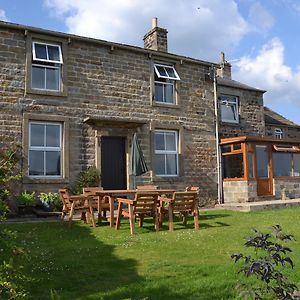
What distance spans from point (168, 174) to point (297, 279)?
33.6 feet

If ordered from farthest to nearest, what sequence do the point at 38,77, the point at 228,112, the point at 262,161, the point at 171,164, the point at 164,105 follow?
the point at 228,112 < the point at 262,161 < the point at 171,164 < the point at 164,105 < the point at 38,77

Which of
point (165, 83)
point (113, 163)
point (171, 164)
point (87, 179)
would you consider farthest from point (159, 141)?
point (87, 179)

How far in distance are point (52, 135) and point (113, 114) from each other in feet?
7.63

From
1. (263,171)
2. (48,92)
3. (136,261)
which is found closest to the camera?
(136,261)

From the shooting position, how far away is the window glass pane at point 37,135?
12.4 m

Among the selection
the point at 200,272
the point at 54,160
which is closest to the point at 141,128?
the point at 54,160

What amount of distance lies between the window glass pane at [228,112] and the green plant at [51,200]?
341 inches

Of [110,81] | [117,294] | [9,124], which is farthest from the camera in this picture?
[110,81]

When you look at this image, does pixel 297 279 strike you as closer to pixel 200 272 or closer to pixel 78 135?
pixel 200 272

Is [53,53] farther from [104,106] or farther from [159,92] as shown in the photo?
[159,92]

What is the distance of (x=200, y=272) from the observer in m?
5.12

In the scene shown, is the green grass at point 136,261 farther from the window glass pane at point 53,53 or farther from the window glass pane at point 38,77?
the window glass pane at point 53,53

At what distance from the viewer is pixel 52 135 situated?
12.7 m

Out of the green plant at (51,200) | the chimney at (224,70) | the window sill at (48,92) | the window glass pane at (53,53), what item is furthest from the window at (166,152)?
the chimney at (224,70)
